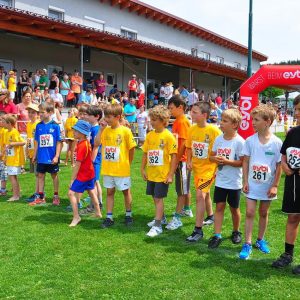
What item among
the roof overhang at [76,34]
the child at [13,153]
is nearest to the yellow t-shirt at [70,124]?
the child at [13,153]

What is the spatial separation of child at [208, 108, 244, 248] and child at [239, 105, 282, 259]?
248 mm

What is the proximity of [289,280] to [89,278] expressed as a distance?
205cm

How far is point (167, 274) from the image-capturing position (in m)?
4.32

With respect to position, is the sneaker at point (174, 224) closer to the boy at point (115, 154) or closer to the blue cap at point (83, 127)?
the boy at point (115, 154)

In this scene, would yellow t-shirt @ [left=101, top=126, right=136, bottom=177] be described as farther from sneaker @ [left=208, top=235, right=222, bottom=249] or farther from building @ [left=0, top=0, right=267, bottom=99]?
building @ [left=0, top=0, right=267, bottom=99]

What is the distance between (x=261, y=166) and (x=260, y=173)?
81mm

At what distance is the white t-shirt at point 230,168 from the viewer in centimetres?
507

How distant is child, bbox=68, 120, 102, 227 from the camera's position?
6.11m

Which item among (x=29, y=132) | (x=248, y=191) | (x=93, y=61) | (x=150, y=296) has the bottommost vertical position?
(x=150, y=296)

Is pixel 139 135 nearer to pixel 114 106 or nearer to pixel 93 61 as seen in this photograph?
pixel 93 61

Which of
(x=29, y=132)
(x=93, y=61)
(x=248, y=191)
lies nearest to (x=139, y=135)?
(x=93, y=61)

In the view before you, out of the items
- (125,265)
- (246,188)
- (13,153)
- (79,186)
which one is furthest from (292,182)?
(13,153)

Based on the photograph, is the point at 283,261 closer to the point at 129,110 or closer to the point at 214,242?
the point at 214,242

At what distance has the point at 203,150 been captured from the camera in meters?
5.45
